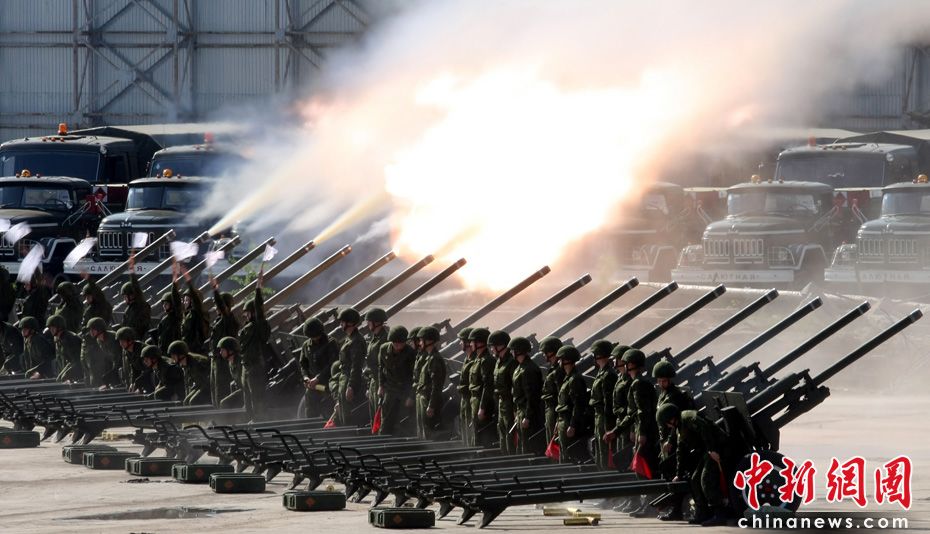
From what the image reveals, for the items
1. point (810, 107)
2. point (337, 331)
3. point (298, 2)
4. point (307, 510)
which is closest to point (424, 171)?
point (337, 331)

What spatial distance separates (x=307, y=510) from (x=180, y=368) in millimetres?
7396

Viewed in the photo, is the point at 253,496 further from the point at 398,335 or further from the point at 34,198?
the point at 34,198

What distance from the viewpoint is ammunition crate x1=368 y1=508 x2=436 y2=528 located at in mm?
14969

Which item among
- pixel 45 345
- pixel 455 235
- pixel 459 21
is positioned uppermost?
pixel 459 21

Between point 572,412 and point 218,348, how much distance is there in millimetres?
6293

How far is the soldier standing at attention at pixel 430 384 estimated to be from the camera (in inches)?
750

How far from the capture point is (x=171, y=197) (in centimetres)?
→ 3588

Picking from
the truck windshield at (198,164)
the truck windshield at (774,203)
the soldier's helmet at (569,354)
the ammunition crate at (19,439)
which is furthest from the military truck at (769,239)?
the soldier's helmet at (569,354)

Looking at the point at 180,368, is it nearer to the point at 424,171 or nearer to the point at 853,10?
the point at 424,171

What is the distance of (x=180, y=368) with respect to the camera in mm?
23203

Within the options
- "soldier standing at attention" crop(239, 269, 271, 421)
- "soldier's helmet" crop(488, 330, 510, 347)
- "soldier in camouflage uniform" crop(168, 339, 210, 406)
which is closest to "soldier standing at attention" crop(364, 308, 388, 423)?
"soldier standing at attention" crop(239, 269, 271, 421)

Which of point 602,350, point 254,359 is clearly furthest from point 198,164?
point 602,350

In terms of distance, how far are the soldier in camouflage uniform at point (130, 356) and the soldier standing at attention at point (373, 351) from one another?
14.2ft

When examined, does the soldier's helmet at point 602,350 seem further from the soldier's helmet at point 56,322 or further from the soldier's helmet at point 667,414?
the soldier's helmet at point 56,322
